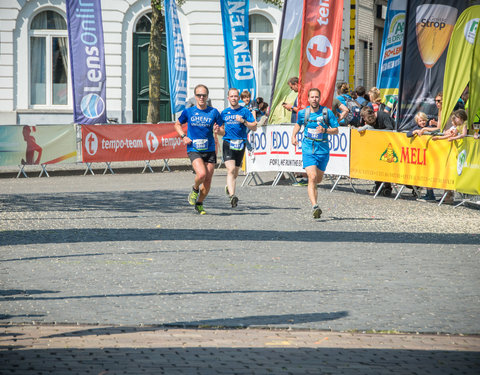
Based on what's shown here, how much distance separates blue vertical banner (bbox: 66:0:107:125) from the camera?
23109 millimetres

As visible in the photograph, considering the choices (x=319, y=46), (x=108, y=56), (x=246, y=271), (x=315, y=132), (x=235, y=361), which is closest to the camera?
(x=235, y=361)

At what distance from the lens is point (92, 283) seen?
8.30 meters

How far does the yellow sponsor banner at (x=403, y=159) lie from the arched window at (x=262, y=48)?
1613 cm

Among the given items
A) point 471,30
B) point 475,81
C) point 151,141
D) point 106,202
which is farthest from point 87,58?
point 475,81

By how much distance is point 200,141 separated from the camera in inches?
566

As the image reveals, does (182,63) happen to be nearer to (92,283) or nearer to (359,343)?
(92,283)

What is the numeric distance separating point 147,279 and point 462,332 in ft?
9.98

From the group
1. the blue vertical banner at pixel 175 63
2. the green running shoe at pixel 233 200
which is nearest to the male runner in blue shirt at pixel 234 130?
the green running shoe at pixel 233 200

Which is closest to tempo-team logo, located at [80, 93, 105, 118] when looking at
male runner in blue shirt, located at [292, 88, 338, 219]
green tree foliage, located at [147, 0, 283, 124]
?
green tree foliage, located at [147, 0, 283, 124]

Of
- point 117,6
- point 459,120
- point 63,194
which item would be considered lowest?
point 63,194

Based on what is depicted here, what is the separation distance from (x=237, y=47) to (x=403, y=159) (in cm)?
689

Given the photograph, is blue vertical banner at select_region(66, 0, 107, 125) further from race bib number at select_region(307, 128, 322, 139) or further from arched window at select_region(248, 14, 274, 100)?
arched window at select_region(248, 14, 274, 100)

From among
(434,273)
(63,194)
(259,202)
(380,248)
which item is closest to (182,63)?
(63,194)

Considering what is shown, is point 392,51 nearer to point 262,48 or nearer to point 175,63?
point 175,63
